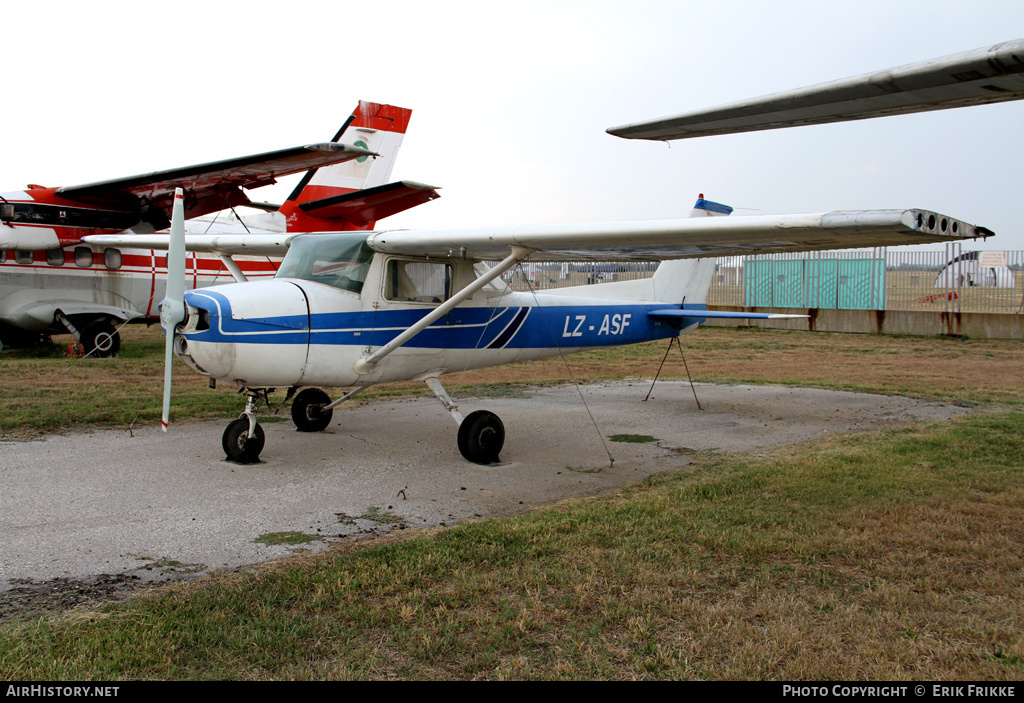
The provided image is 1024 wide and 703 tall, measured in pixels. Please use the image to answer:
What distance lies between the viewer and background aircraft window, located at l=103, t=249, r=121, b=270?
52.6 feet

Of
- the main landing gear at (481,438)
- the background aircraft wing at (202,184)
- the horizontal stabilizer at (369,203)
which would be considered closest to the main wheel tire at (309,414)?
the main landing gear at (481,438)

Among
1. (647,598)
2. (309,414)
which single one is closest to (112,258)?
(309,414)

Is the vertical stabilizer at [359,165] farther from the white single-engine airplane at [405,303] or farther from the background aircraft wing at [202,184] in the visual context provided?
the white single-engine airplane at [405,303]

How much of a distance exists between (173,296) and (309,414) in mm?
2547

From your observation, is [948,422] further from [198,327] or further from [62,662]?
[62,662]

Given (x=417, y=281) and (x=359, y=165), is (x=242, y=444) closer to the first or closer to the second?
(x=417, y=281)

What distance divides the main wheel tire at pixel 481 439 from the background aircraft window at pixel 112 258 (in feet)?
40.2

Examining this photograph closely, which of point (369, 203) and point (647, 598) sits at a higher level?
point (369, 203)

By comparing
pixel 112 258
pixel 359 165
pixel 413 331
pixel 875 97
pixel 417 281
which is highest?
pixel 359 165

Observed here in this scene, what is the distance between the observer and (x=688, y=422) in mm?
9453

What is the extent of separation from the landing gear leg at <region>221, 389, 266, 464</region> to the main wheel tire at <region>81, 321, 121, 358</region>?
10.5 metres

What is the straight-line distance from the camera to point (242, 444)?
6891 mm

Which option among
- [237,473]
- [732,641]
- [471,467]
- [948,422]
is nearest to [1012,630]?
[732,641]

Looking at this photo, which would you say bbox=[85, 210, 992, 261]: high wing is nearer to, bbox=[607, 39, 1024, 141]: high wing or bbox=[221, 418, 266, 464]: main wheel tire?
bbox=[607, 39, 1024, 141]: high wing
